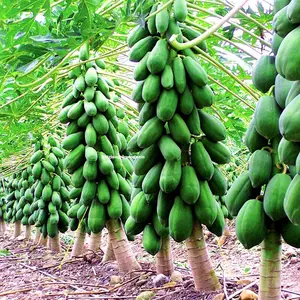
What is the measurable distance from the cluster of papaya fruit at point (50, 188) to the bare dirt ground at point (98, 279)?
0.39 metres

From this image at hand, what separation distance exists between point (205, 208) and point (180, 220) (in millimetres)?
144

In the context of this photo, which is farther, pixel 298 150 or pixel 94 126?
pixel 94 126

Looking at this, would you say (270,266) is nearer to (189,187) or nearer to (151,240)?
(189,187)

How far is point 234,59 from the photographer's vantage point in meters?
2.83

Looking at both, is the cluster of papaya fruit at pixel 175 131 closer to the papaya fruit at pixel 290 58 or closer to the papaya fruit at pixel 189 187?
the papaya fruit at pixel 189 187

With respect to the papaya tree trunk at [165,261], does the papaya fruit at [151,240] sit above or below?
above

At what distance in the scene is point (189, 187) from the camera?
2115 millimetres

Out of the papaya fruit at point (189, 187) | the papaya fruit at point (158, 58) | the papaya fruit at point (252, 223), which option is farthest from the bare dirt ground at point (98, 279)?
the papaya fruit at point (158, 58)

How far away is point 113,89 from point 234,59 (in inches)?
48.4

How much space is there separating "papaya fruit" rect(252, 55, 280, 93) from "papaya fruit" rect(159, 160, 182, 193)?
2.37ft

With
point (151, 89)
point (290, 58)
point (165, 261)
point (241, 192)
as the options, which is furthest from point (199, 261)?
point (290, 58)

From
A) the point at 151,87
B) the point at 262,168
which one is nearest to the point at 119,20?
the point at 151,87

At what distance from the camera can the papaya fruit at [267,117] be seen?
141 cm

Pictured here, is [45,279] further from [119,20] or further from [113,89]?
[119,20]
